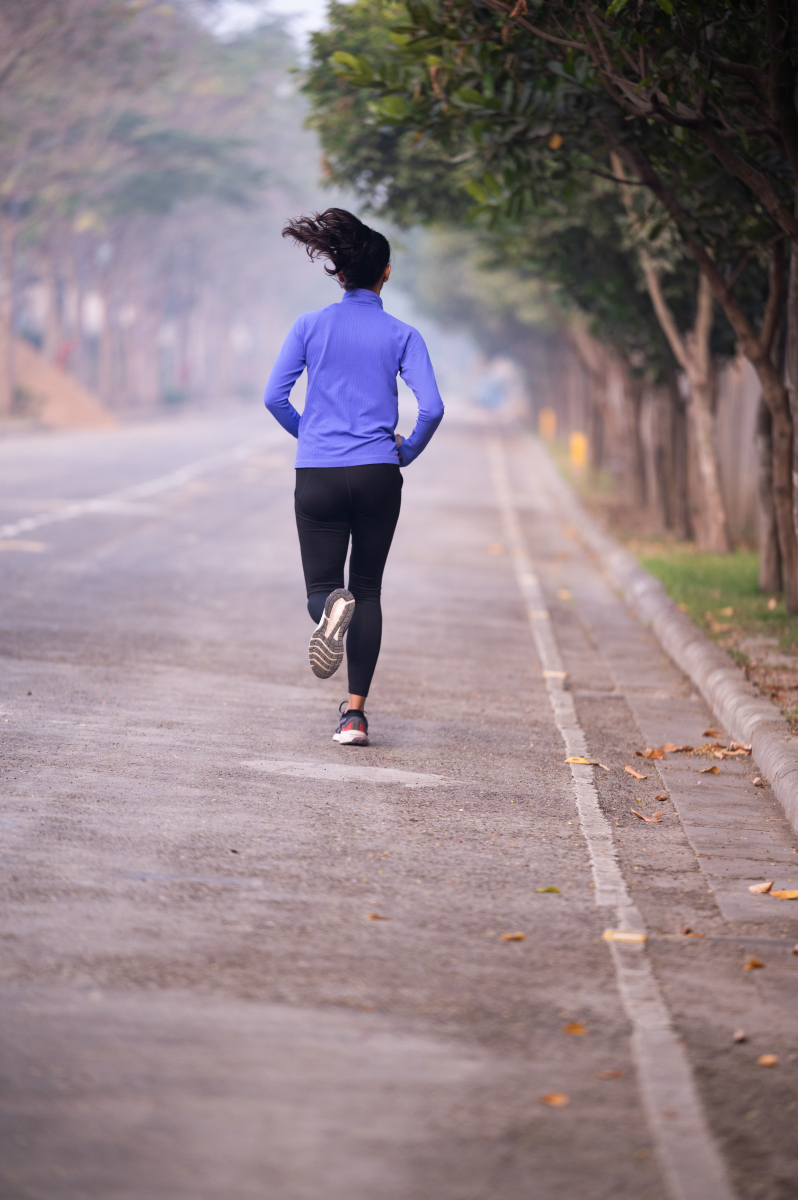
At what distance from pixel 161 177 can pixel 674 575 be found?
3557 centimetres

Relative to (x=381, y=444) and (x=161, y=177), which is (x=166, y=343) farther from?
(x=381, y=444)

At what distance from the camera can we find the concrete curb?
6.59 m

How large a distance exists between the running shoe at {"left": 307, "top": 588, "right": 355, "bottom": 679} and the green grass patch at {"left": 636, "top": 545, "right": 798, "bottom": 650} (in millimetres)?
4058

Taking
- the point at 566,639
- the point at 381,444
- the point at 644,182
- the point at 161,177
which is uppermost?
the point at 161,177

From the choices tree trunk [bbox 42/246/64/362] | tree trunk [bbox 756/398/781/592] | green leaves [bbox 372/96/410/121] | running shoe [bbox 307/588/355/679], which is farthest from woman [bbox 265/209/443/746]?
tree trunk [bbox 42/246/64/362]

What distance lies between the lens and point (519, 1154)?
313 centimetres

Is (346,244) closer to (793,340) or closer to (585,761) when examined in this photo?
(585,761)

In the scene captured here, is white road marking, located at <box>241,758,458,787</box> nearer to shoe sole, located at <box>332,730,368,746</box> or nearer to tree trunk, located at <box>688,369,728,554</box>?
shoe sole, located at <box>332,730,368,746</box>

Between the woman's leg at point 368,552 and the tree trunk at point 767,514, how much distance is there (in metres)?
6.21

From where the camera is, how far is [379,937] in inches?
173

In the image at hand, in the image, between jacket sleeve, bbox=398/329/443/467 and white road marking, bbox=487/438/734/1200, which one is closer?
white road marking, bbox=487/438/734/1200

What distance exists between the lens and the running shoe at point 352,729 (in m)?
6.94

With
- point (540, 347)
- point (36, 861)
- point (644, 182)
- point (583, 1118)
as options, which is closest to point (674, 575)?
point (644, 182)

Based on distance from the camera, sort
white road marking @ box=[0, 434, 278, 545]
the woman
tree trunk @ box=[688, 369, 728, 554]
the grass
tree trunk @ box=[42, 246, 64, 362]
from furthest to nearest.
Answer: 1. tree trunk @ box=[42, 246, 64, 362]
2. white road marking @ box=[0, 434, 278, 545]
3. tree trunk @ box=[688, 369, 728, 554]
4. the grass
5. the woman
